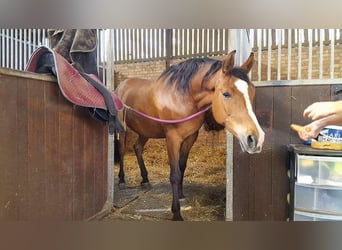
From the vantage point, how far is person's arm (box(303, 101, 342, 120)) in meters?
1.12

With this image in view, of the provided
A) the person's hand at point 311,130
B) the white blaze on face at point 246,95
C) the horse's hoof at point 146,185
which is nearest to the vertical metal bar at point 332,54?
the person's hand at point 311,130

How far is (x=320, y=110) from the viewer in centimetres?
112

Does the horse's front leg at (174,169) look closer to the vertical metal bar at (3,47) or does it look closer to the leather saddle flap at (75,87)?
the leather saddle flap at (75,87)

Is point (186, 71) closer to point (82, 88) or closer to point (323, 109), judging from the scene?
point (82, 88)

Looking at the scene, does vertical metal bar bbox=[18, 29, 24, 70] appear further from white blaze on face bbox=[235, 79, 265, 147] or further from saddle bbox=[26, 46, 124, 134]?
white blaze on face bbox=[235, 79, 265, 147]

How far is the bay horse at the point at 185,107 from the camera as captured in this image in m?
1.12

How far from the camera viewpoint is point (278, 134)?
44.8 inches

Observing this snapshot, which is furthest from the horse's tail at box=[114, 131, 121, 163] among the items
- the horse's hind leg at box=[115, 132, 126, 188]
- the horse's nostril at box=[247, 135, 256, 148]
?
the horse's nostril at box=[247, 135, 256, 148]

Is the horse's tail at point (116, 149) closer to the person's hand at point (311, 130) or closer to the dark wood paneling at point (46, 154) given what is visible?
the dark wood paneling at point (46, 154)

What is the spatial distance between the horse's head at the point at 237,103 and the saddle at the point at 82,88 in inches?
15.3

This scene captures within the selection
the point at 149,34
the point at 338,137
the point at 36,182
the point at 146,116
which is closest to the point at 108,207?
the point at 36,182

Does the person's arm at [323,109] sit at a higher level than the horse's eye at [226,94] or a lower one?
lower

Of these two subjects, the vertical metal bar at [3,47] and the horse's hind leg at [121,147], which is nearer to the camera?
the vertical metal bar at [3,47]

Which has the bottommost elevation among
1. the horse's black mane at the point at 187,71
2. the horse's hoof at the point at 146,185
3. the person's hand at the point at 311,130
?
the horse's hoof at the point at 146,185
